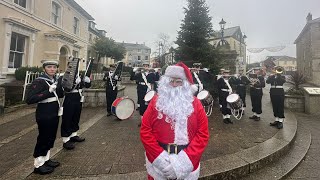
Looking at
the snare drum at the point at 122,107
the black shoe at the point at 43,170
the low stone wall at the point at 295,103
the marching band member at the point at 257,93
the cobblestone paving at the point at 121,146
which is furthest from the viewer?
the low stone wall at the point at 295,103

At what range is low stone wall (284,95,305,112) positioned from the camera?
35.1ft

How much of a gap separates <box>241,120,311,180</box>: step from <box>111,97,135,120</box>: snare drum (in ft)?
14.9

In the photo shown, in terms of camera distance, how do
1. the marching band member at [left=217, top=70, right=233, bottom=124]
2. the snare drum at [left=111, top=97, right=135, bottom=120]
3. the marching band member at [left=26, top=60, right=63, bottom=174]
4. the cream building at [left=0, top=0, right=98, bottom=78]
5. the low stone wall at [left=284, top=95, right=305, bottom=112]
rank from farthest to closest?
the cream building at [left=0, top=0, right=98, bottom=78] < the low stone wall at [left=284, top=95, right=305, bottom=112] < the marching band member at [left=217, top=70, right=233, bottom=124] < the snare drum at [left=111, top=97, right=135, bottom=120] < the marching band member at [left=26, top=60, right=63, bottom=174]

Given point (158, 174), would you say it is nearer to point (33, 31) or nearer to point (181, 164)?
point (181, 164)

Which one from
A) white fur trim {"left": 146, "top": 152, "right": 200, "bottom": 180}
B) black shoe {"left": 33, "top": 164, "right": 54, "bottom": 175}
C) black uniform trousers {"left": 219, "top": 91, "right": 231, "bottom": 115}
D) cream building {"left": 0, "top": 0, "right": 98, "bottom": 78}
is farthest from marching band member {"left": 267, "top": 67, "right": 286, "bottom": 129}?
cream building {"left": 0, "top": 0, "right": 98, "bottom": 78}

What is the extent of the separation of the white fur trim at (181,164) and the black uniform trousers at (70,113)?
3532 millimetres

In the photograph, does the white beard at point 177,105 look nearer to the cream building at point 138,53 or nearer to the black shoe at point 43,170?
the black shoe at point 43,170

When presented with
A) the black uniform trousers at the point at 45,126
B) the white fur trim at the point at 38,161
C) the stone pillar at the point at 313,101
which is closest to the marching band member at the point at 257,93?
the stone pillar at the point at 313,101

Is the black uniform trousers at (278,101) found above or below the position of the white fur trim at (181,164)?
above

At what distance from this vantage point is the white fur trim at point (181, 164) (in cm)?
219

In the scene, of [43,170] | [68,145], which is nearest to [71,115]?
[68,145]

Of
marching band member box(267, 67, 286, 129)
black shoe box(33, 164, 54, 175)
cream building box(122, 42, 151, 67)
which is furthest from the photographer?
cream building box(122, 42, 151, 67)

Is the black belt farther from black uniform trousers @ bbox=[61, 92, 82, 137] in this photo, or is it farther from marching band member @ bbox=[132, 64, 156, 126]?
marching band member @ bbox=[132, 64, 156, 126]

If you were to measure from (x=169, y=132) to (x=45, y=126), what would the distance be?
2.53 meters
